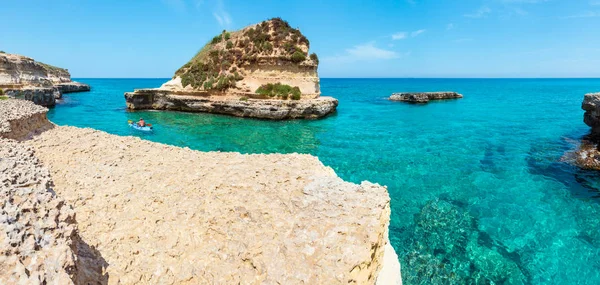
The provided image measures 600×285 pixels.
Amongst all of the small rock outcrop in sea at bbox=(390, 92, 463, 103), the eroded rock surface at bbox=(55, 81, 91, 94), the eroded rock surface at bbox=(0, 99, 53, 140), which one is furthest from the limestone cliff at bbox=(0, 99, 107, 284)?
the eroded rock surface at bbox=(55, 81, 91, 94)

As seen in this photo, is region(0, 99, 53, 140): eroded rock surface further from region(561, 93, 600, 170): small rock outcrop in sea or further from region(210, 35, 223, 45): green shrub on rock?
region(210, 35, 223, 45): green shrub on rock

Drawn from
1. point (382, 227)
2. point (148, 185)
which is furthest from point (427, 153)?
point (148, 185)

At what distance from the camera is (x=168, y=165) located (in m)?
10.4

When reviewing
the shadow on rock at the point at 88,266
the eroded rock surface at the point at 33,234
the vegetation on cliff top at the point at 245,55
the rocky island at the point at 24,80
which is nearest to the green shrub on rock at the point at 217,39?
the vegetation on cliff top at the point at 245,55

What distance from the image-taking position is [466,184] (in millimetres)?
15961

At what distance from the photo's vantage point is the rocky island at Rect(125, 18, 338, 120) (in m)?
39.8

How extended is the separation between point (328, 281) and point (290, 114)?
111 feet

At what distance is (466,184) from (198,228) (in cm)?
1439

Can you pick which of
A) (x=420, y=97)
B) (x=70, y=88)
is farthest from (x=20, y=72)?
(x=420, y=97)

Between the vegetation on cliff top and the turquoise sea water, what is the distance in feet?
37.2

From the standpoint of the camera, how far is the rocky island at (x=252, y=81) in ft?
131

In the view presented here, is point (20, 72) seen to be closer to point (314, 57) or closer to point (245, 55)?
point (245, 55)

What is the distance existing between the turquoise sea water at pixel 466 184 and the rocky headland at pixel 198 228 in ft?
13.5

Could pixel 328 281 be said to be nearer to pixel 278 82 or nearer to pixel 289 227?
pixel 289 227
